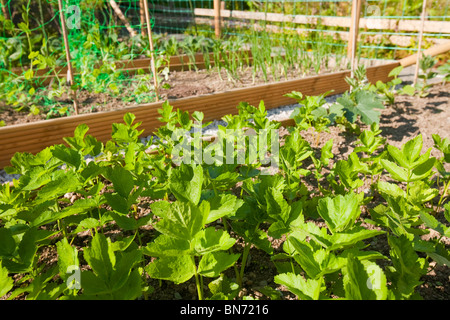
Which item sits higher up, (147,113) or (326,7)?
(326,7)

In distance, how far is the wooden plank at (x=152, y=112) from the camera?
238cm

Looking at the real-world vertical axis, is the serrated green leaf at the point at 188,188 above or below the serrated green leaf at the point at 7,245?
above

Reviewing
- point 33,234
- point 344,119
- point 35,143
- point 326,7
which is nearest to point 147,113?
point 35,143

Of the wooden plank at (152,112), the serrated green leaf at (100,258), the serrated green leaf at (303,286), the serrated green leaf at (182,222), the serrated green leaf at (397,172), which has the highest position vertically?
the serrated green leaf at (182,222)

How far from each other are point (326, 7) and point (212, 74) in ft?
15.9

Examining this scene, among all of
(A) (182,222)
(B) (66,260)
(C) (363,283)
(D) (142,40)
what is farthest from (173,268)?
(D) (142,40)

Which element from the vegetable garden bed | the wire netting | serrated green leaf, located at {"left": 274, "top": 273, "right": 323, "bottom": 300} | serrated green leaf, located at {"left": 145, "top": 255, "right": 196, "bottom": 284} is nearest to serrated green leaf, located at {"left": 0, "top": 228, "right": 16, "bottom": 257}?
the vegetable garden bed

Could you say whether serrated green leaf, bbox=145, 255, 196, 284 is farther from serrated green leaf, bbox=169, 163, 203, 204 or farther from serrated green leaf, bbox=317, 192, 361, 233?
serrated green leaf, bbox=317, 192, 361, 233

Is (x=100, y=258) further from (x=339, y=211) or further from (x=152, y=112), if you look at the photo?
(x=152, y=112)

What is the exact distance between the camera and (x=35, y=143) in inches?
95.9

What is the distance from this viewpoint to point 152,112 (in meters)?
2.80

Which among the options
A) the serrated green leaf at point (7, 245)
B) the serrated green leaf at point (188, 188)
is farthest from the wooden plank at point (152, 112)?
the serrated green leaf at point (188, 188)

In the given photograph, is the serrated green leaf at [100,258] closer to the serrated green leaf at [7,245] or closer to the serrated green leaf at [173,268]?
the serrated green leaf at [173,268]
